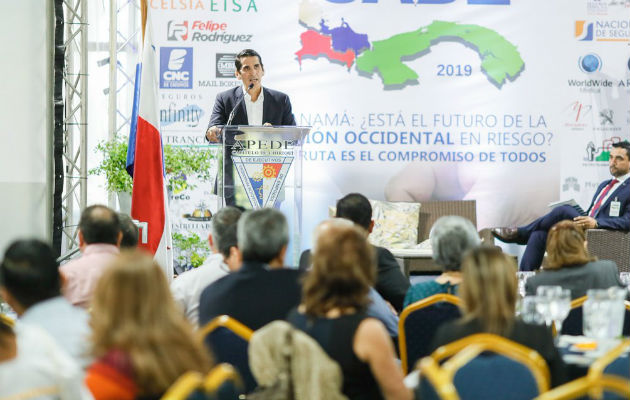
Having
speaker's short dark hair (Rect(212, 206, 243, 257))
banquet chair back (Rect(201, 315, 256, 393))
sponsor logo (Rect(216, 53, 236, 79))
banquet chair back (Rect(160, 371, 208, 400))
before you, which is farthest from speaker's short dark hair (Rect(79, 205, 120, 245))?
sponsor logo (Rect(216, 53, 236, 79))

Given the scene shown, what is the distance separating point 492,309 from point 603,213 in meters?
6.12

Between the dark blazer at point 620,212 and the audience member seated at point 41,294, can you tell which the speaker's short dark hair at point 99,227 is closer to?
the audience member seated at point 41,294

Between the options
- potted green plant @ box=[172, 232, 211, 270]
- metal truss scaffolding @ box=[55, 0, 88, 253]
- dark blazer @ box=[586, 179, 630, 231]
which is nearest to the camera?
metal truss scaffolding @ box=[55, 0, 88, 253]

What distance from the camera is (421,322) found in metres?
3.28

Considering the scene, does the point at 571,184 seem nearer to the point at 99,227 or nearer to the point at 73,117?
the point at 73,117

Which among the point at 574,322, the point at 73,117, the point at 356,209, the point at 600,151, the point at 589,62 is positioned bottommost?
the point at 574,322

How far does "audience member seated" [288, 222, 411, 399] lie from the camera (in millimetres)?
2383

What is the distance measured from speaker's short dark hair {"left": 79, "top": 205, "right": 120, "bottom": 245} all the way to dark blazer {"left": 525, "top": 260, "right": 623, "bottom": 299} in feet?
5.88

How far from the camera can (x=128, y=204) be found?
29.1ft

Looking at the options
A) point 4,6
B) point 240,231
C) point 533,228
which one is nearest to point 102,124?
point 4,6

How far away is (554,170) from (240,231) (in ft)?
23.5

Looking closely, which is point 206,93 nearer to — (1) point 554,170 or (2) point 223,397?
(1) point 554,170

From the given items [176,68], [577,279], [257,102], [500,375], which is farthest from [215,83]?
[500,375]

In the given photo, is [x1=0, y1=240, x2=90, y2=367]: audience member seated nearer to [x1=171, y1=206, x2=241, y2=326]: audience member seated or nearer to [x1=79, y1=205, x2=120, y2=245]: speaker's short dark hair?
[x1=171, y1=206, x2=241, y2=326]: audience member seated
